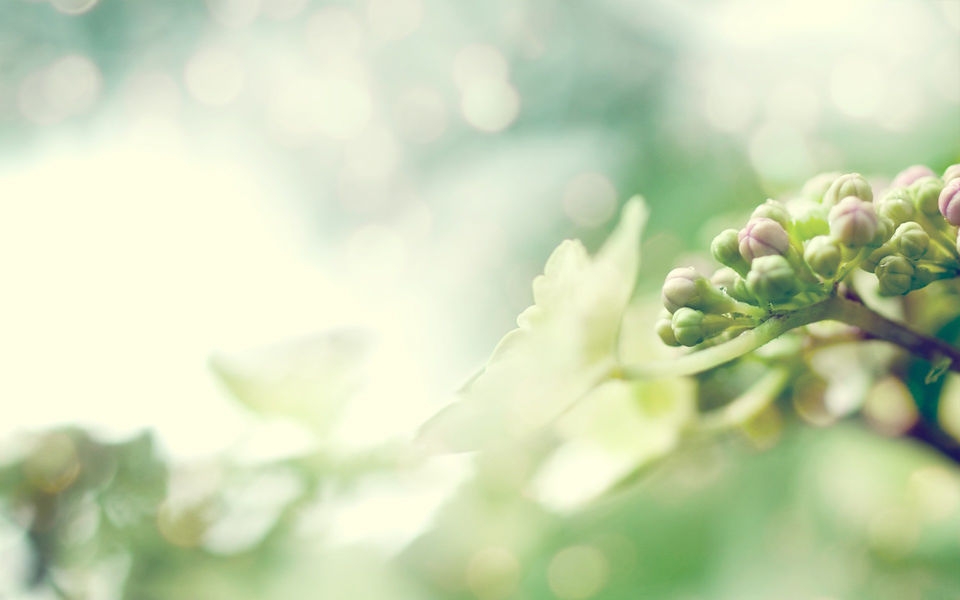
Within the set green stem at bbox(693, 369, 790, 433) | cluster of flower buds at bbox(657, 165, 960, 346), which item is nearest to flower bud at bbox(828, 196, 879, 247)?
cluster of flower buds at bbox(657, 165, 960, 346)

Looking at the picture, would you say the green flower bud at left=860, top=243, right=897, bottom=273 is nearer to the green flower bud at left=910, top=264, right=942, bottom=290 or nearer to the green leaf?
the green flower bud at left=910, top=264, right=942, bottom=290

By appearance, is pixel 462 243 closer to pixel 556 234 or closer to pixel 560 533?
pixel 556 234

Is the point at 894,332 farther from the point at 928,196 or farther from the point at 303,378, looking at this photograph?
the point at 303,378

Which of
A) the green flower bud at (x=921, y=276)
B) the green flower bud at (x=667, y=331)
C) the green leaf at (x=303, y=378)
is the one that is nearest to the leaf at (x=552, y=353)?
the green flower bud at (x=667, y=331)

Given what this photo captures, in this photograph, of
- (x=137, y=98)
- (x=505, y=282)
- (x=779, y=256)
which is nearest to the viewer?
(x=779, y=256)

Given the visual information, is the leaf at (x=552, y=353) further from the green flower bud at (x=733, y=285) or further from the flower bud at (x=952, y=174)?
the flower bud at (x=952, y=174)

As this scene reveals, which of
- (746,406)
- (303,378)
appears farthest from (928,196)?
(303,378)

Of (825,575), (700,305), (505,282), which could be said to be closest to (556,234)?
(505,282)
